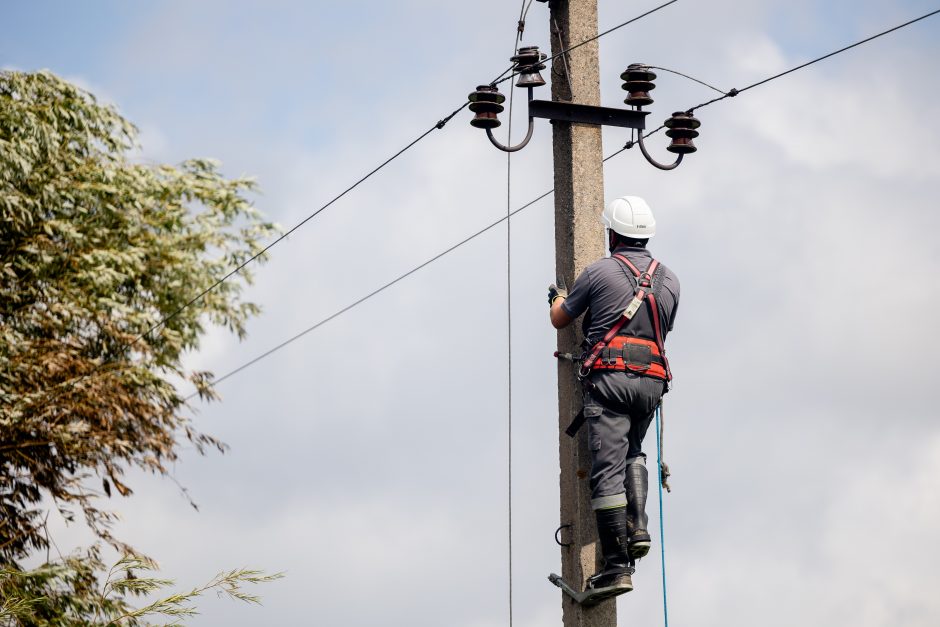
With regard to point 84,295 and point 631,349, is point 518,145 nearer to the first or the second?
point 631,349

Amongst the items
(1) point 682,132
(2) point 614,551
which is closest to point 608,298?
(2) point 614,551

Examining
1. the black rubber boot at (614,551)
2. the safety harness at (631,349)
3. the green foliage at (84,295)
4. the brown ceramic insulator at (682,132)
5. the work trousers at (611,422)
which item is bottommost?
the black rubber boot at (614,551)

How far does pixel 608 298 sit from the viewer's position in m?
8.36

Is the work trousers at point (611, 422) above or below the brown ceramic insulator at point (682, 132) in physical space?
below

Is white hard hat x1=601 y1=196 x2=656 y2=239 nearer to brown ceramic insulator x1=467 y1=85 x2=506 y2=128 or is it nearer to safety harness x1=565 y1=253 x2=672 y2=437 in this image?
safety harness x1=565 y1=253 x2=672 y2=437

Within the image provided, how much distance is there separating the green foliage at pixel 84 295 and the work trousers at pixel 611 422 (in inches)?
483

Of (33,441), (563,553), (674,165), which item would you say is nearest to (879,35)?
(674,165)

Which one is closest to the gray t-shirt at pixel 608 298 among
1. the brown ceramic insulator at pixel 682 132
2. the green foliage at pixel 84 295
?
the brown ceramic insulator at pixel 682 132

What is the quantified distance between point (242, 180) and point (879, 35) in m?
14.5

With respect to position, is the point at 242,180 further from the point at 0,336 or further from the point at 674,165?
the point at 674,165

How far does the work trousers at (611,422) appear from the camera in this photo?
826cm

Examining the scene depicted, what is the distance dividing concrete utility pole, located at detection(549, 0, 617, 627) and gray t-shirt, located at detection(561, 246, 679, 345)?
0.25 meters

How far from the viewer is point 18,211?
67.3ft

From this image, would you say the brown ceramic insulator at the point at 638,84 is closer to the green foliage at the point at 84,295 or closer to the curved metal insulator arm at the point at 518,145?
the curved metal insulator arm at the point at 518,145
